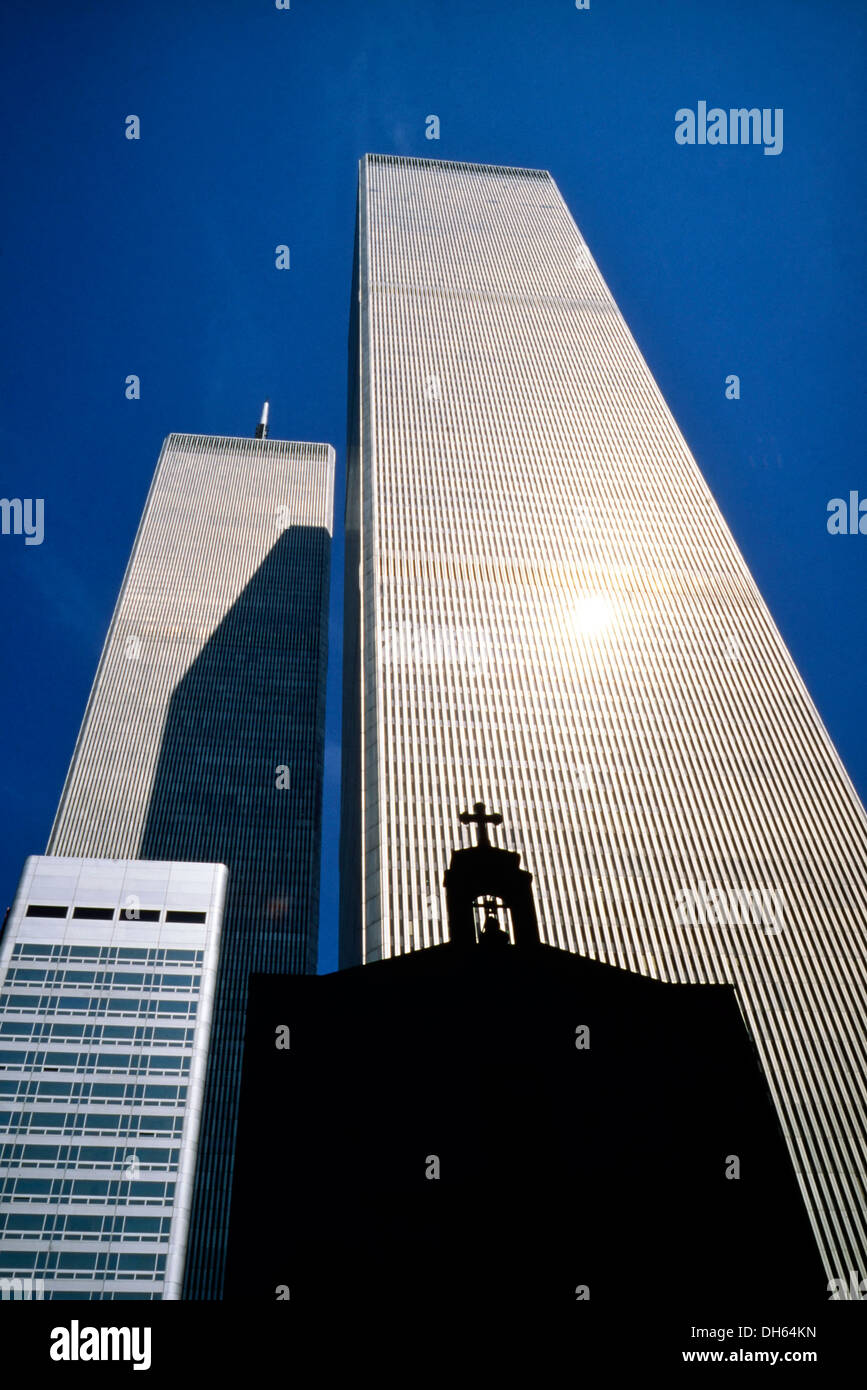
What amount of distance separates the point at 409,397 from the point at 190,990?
2451 inches

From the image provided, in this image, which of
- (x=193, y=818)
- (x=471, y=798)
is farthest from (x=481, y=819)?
(x=193, y=818)

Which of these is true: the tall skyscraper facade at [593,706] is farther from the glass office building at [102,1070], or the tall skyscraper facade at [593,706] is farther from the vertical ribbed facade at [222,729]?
the vertical ribbed facade at [222,729]

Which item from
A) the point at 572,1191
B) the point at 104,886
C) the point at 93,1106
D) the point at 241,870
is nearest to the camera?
the point at 572,1191

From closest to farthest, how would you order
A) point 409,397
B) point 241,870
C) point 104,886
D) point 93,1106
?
point 93,1106, point 104,886, point 409,397, point 241,870

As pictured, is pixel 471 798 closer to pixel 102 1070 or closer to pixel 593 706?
pixel 593 706

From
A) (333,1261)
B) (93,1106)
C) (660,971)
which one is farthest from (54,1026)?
(333,1261)

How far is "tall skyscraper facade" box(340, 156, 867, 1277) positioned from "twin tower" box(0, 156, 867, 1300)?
25 cm

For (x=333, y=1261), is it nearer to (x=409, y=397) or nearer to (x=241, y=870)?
(x=409, y=397)

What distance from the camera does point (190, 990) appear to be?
279 feet

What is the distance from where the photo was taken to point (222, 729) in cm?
13588

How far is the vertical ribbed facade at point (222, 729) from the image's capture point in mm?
115375

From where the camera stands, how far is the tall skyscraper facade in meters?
60.1

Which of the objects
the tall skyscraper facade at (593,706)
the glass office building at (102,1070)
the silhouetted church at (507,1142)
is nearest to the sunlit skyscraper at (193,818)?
the glass office building at (102,1070)

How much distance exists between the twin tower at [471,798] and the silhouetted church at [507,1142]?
5263 mm
